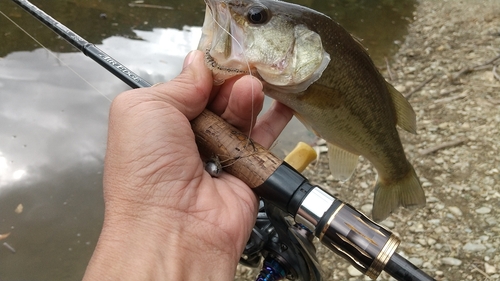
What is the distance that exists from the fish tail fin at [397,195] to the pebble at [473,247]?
0.92 meters


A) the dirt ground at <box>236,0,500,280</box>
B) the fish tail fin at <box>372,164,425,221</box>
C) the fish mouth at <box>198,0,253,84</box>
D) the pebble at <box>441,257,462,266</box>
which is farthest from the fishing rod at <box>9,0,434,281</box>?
the pebble at <box>441,257,462,266</box>

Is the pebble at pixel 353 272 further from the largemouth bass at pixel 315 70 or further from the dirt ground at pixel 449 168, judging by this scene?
the largemouth bass at pixel 315 70

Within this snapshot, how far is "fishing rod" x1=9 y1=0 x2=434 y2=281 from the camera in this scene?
1.20 meters

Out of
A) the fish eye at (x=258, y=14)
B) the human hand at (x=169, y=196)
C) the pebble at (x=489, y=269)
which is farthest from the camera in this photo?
the pebble at (x=489, y=269)

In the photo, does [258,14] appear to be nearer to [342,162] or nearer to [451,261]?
[342,162]

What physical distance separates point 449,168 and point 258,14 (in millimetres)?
2952

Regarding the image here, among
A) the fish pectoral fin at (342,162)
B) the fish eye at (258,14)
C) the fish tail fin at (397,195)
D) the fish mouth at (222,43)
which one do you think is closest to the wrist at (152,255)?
the fish mouth at (222,43)

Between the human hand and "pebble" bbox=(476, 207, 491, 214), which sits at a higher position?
"pebble" bbox=(476, 207, 491, 214)

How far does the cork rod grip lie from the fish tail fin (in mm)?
1200

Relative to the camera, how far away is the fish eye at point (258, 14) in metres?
1.70

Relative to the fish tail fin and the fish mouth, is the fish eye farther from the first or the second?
the fish tail fin

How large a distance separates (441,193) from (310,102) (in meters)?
2.29

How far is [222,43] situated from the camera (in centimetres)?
164

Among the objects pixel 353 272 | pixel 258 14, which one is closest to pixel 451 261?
pixel 353 272
